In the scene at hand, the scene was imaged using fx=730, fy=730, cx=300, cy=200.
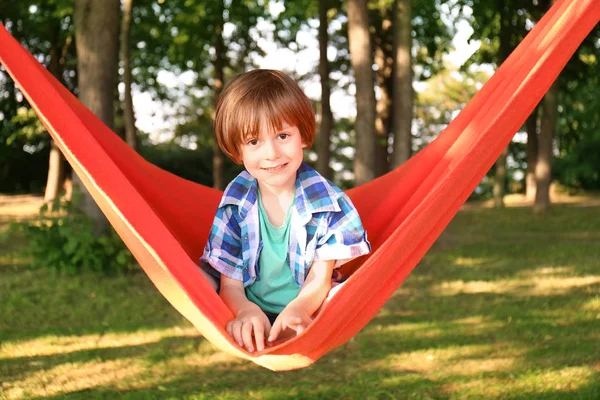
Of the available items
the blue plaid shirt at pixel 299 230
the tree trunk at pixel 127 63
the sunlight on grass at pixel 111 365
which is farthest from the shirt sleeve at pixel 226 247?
the tree trunk at pixel 127 63

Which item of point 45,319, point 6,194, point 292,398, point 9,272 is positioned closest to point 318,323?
point 292,398

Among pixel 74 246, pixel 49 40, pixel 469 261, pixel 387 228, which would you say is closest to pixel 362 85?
pixel 469 261

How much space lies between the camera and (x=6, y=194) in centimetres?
1638

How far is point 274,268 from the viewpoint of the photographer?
2.16 meters

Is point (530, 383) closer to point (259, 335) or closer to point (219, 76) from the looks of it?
point (259, 335)

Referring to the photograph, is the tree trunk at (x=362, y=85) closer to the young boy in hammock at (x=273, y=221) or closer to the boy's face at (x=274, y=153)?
the young boy in hammock at (x=273, y=221)

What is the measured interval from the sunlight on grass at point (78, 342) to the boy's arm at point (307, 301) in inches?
99.6

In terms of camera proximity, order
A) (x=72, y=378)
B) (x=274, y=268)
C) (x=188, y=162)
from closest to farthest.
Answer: (x=274, y=268) → (x=72, y=378) → (x=188, y=162)

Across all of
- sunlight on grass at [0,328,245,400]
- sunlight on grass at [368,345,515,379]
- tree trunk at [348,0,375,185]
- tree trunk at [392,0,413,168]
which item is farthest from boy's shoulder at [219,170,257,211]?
tree trunk at [392,0,413,168]

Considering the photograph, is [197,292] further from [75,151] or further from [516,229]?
[516,229]

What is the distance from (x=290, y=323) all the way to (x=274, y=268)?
26cm

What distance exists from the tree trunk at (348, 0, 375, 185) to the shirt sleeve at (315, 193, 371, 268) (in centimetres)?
436

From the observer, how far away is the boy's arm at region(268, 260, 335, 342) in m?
1.95

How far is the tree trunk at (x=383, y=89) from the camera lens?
10602 millimetres
